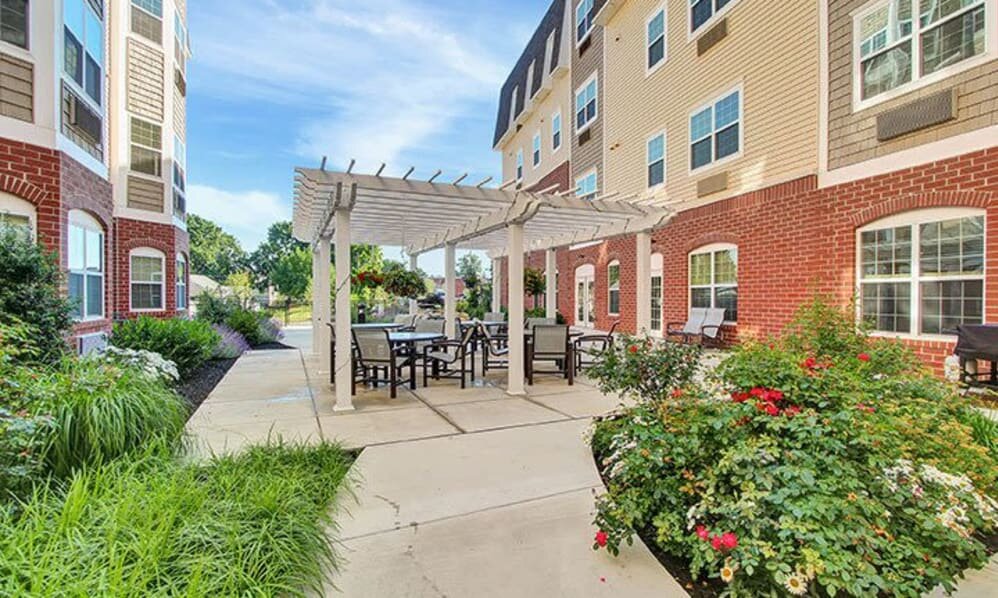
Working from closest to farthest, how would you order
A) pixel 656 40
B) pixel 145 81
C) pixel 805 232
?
pixel 805 232 → pixel 145 81 → pixel 656 40

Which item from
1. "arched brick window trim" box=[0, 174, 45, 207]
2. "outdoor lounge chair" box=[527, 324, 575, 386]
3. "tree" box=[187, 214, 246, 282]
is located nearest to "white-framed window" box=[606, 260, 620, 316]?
"outdoor lounge chair" box=[527, 324, 575, 386]

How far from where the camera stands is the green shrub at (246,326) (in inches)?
490

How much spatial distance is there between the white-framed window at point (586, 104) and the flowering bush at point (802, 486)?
13293mm

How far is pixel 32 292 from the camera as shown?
4.75 m

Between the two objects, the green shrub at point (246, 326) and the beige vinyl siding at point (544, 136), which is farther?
the beige vinyl siding at point (544, 136)

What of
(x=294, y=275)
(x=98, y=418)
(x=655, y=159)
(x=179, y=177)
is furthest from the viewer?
(x=294, y=275)

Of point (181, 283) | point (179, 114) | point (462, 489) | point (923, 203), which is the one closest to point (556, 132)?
point (179, 114)

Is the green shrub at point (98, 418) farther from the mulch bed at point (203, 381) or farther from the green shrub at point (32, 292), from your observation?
the mulch bed at point (203, 381)

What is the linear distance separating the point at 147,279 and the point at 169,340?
17.0ft

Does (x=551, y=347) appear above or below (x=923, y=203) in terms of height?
below

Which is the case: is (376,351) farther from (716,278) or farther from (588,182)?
(588,182)

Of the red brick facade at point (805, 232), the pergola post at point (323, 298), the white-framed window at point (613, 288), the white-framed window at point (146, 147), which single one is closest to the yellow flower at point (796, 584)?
the red brick facade at point (805, 232)

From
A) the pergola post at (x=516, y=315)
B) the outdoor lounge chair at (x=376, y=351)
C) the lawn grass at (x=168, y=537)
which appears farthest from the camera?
the pergola post at (x=516, y=315)

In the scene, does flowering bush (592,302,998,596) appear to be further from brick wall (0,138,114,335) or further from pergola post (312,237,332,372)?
brick wall (0,138,114,335)
